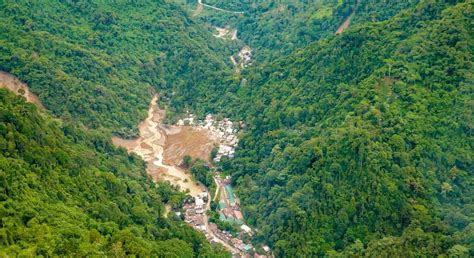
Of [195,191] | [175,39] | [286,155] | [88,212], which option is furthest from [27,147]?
[175,39]

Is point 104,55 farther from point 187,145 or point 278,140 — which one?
point 278,140

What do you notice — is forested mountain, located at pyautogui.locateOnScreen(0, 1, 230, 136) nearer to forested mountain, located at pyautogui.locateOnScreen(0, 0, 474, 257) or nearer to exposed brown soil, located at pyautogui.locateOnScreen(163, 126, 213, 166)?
forested mountain, located at pyautogui.locateOnScreen(0, 0, 474, 257)

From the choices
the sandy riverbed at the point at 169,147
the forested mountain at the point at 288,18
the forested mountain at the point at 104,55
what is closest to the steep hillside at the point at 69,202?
the sandy riverbed at the point at 169,147

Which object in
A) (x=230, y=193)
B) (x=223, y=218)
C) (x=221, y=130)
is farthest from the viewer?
(x=221, y=130)

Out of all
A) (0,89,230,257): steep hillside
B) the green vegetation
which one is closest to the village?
the green vegetation

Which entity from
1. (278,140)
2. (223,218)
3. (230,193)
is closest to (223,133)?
(278,140)

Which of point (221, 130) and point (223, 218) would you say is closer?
point (223, 218)

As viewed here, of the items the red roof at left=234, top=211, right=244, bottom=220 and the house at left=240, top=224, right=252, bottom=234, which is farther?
the red roof at left=234, top=211, right=244, bottom=220
